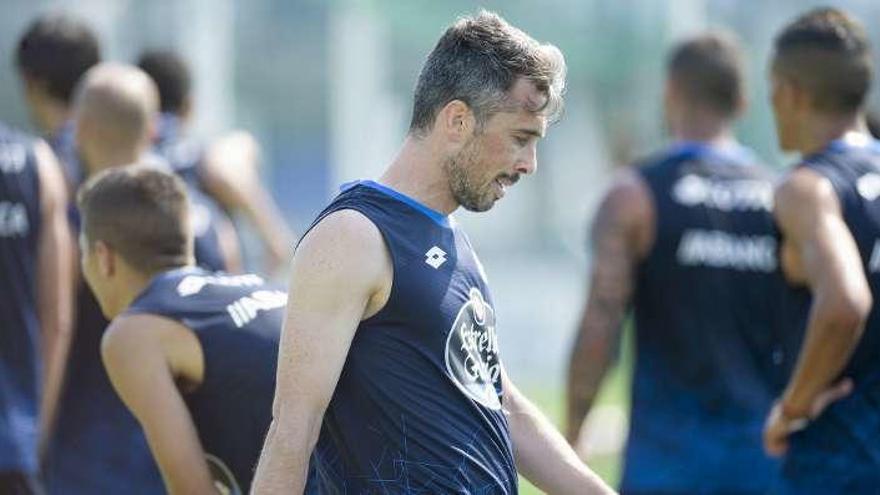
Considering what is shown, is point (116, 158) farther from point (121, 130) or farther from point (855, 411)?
point (855, 411)

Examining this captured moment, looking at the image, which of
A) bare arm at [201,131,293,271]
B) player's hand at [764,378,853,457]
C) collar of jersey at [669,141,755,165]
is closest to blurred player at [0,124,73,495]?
bare arm at [201,131,293,271]

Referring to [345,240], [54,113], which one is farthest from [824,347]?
[54,113]

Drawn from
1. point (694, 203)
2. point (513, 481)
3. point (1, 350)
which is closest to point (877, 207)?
point (694, 203)

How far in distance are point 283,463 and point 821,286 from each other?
8.57 feet

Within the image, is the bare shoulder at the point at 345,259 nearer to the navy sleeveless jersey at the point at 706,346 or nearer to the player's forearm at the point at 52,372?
the player's forearm at the point at 52,372

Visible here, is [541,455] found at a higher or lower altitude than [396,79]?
higher

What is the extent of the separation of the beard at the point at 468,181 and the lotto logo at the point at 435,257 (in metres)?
0.13

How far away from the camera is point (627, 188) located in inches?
303

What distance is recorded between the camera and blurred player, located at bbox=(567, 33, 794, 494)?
7523 mm

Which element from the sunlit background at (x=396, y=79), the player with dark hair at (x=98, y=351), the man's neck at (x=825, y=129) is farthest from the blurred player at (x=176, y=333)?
the sunlit background at (x=396, y=79)

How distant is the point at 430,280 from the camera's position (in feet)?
14.7

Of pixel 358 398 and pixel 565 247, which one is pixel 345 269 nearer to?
pixel 358 398

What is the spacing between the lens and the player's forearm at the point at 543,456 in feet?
16.0

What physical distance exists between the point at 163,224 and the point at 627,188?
261 centimetres
